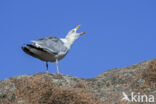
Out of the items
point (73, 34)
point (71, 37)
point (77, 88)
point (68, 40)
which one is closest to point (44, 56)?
point (68, 40)

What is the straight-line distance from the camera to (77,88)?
12.1 meters

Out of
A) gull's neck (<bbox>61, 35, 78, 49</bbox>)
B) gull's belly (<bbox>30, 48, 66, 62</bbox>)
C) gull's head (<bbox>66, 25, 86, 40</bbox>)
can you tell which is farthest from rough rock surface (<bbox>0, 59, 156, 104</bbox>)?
gull's head (<bbox>66, 25, 86, 40</bbox>)

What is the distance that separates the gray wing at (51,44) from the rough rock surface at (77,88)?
117 cm

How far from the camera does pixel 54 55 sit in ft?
50.3

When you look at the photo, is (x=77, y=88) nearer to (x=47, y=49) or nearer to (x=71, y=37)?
(x=47, y=49)

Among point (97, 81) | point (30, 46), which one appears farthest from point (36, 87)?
point (97, 81)

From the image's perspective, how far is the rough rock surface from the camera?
10781 mm

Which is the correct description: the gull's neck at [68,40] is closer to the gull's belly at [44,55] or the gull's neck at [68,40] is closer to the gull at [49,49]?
the gull at [49,49]

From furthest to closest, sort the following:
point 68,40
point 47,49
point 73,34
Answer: point 73,34
point 68,40
point 47,49

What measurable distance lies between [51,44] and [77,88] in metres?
3.67

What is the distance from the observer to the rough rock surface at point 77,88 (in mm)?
10781

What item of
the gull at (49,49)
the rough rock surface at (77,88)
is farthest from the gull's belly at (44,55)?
the rough rock surface at (77,88)

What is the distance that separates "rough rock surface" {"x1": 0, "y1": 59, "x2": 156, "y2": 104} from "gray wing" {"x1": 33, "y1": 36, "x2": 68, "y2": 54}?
1170 millimetres

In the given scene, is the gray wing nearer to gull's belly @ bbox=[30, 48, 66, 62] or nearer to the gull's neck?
gull's belly @ bbox=[30, 48, 66, 62]
